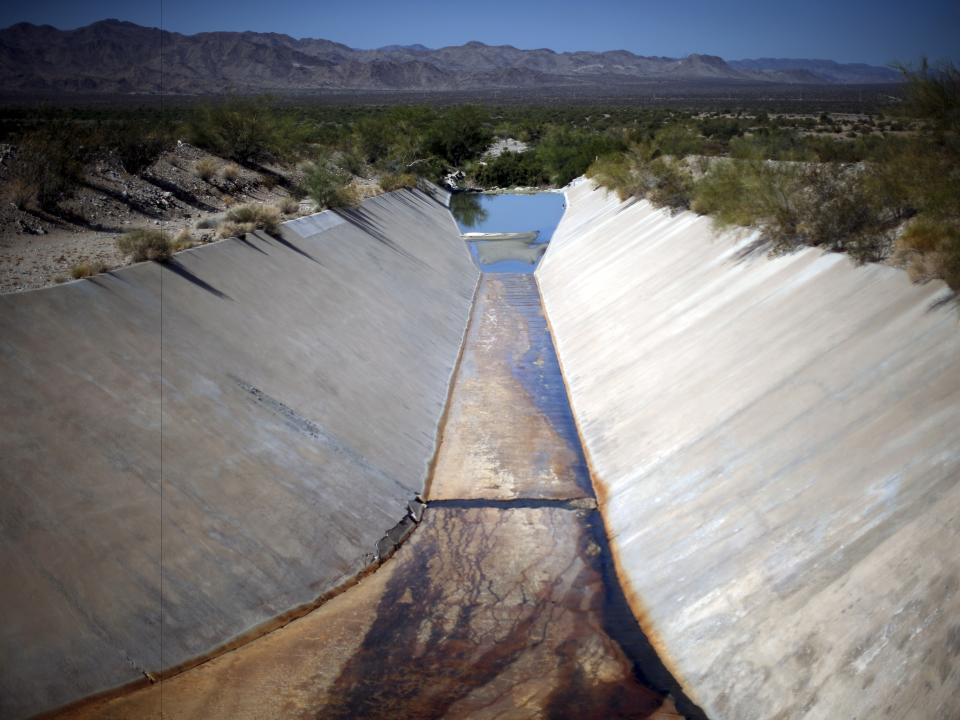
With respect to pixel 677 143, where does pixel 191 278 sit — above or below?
below

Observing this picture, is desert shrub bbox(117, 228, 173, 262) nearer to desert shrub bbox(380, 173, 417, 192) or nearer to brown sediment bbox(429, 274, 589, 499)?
brown sediment bbox(429, 274, 589, 499)

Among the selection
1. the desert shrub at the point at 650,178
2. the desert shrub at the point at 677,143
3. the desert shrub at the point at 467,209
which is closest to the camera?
the desert shrub at the point at 650,178

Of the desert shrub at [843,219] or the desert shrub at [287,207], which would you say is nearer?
the desert shrub at [843,219]

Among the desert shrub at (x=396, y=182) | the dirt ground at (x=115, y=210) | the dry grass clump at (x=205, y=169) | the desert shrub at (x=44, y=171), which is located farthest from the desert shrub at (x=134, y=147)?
the desert shrub at (x=396, y=182)

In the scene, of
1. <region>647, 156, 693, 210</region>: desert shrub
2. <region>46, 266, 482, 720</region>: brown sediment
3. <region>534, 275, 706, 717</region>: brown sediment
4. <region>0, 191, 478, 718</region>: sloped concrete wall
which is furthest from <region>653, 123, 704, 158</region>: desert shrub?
<region>46, 266, 482, 720</region>: brown sediment

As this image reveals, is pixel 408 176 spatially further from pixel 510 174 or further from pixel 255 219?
pixel 255 219

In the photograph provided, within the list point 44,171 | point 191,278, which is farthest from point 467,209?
point 191,278

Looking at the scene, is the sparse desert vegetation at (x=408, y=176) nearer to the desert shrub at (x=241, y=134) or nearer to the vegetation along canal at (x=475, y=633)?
the desert shrub at (x=241, y=134)
